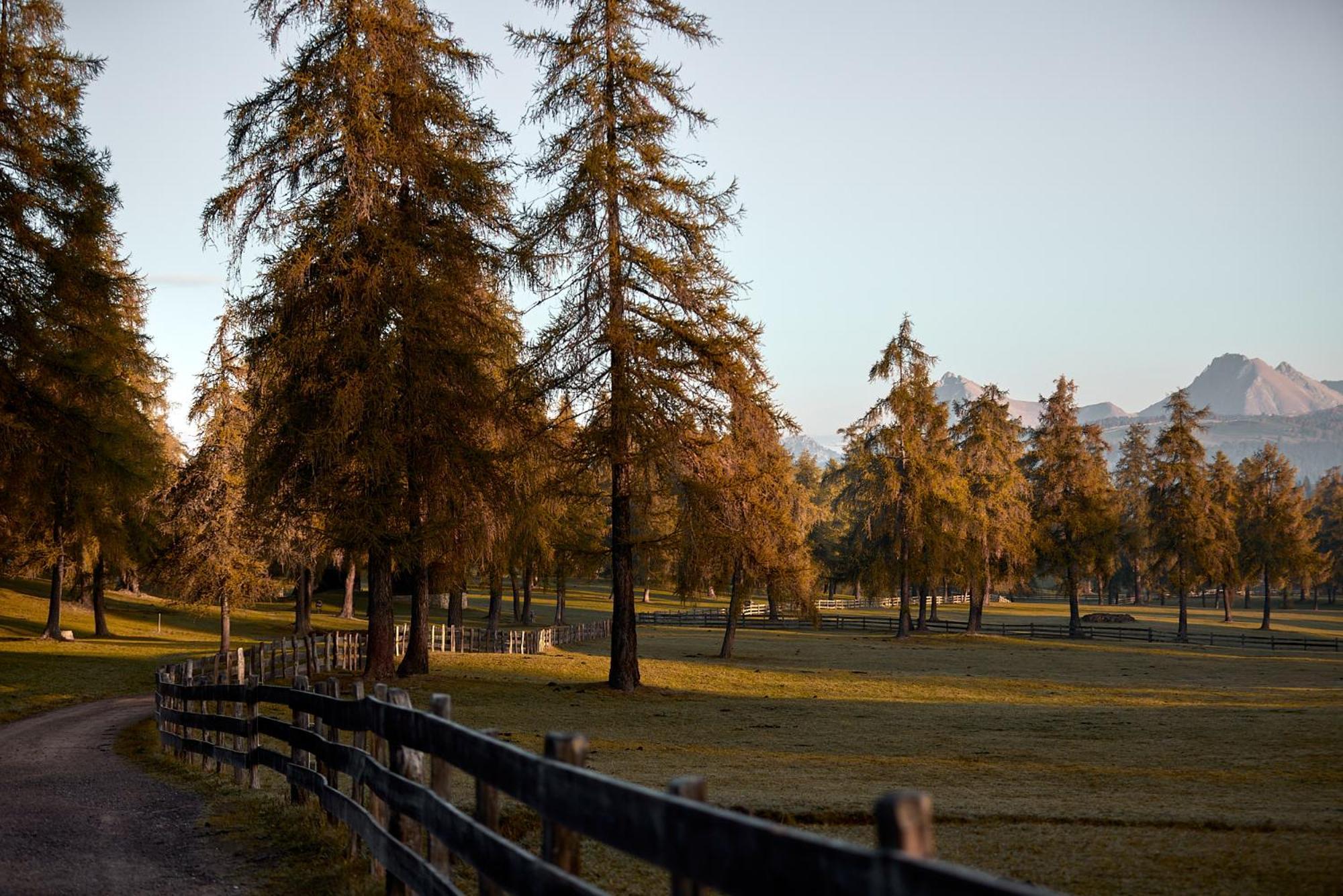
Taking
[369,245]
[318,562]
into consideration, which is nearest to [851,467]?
[318,562]

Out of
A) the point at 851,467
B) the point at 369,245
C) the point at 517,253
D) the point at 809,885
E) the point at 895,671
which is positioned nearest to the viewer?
the point at 809,885

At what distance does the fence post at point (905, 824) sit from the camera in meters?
2.75

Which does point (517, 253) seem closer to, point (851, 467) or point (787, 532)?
point (787, 532)

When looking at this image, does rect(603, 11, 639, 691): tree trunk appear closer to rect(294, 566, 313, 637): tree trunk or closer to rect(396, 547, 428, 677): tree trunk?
rect(396, 547, 428, 677): tree trunk

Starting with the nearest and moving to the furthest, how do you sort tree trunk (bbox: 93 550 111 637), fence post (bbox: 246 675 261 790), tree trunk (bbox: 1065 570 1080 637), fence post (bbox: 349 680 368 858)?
1. fence post (bbox: 349 680 368 858)
2. fence post (bbox: 246 675 261 790)
3. tree trunk (bbox: 93 550 111 637)
4. tree trunk (bbox: 1065 570 1080 637)

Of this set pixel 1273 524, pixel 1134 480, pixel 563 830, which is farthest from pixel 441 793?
pixel 1134 480

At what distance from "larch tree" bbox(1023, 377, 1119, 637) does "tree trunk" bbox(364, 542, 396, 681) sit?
45176 millimetres

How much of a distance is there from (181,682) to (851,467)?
45.7 metres

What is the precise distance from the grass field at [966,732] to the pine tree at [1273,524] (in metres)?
27.1

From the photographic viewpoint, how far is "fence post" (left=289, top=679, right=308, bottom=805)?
10742mm

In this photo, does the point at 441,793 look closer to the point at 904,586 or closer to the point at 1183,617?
the point at 904,586

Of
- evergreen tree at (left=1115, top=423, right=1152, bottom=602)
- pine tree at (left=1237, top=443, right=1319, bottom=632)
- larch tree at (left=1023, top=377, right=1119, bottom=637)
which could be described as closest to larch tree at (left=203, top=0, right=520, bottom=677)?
larch tree at (left=1023, top=377, right=1119, bottom=637)

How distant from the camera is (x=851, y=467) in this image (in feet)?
200

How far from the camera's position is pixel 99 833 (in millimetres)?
10211
